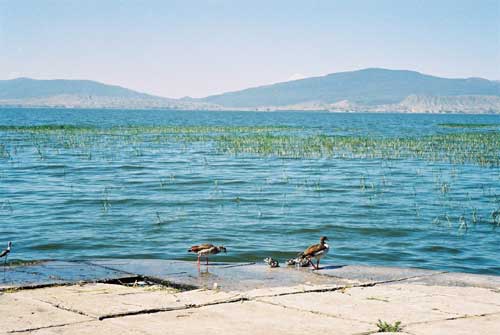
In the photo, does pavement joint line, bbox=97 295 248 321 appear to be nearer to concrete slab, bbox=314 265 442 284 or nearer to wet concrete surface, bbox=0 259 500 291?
wet concrete surface, bbox=0 259 500 291

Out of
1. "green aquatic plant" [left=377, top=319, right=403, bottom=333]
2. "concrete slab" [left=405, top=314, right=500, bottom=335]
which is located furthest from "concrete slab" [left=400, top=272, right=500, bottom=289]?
"green aquatic plant" [left=377, top=319, right=403, bottom=333]

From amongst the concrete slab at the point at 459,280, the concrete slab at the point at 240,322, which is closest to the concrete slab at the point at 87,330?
the concrete slab at the point at 240,322

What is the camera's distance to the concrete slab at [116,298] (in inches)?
325

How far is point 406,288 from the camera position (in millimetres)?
9820

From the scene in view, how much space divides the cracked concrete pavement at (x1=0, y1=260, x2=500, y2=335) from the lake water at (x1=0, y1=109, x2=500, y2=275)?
4.83 metres

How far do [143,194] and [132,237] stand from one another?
26.2 feet

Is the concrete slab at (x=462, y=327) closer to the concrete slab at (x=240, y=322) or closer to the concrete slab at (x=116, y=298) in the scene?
the concrete slab at (x=240, y=322)

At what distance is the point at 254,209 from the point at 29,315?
14.9 meters

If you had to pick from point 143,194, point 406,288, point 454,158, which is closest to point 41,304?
point 406,288

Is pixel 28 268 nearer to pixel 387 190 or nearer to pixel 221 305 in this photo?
pixel 221 305

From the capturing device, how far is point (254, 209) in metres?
22.6

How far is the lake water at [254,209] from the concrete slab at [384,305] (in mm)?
6079

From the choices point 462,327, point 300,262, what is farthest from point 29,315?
point 300,262

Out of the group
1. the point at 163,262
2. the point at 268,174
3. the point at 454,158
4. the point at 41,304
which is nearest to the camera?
the point at 41,304
